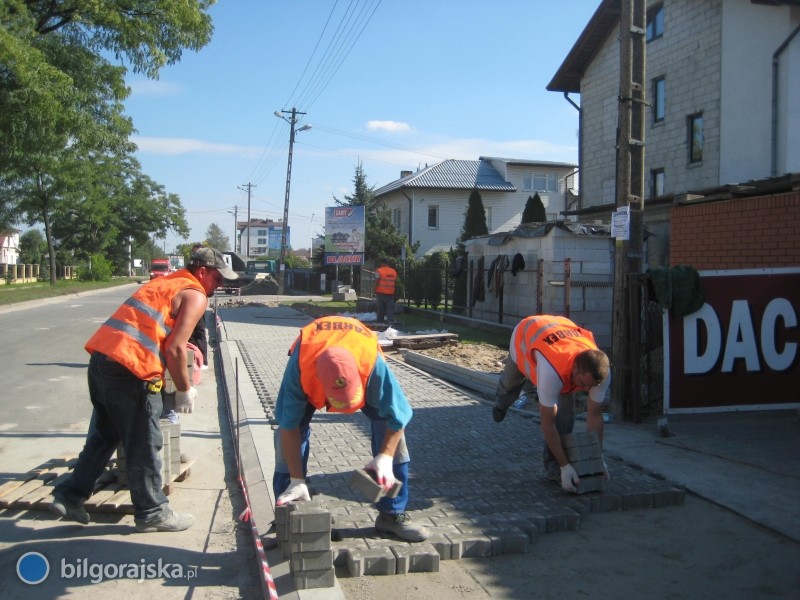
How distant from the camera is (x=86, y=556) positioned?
13.9 ft

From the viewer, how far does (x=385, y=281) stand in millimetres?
18031

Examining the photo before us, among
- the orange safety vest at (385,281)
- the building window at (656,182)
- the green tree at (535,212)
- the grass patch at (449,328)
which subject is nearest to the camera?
the grass patch at (449,328)

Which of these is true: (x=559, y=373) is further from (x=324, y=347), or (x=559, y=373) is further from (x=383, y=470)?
(x=324, y=347)

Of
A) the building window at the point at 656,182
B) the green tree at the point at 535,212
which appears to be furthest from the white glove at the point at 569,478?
the green tree at the point at 535,212

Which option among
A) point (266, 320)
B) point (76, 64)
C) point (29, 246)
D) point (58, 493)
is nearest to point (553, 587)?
point (58, 493)

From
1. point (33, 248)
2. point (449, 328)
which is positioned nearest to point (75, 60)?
point (449, 328)

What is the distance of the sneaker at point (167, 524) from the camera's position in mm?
4531

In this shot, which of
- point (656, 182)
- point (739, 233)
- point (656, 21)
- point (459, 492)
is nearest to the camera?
point (459, 492)

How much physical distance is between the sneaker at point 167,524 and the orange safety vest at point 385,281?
13.4 m

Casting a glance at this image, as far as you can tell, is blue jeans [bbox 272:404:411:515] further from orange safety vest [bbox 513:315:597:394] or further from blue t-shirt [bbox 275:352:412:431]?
orange safety vest [bbox 513:315:597:394]

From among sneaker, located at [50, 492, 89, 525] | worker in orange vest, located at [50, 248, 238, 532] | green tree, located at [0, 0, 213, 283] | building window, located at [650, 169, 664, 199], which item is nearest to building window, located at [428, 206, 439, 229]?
building window, located at [650, 169, 664, 199]

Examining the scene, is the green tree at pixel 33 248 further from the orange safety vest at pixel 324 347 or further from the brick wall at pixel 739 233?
the orange safety vest at pixel 324 347

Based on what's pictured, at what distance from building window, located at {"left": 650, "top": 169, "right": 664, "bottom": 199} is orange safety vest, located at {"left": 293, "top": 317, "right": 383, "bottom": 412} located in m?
20.8

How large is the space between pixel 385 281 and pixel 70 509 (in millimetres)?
13679
